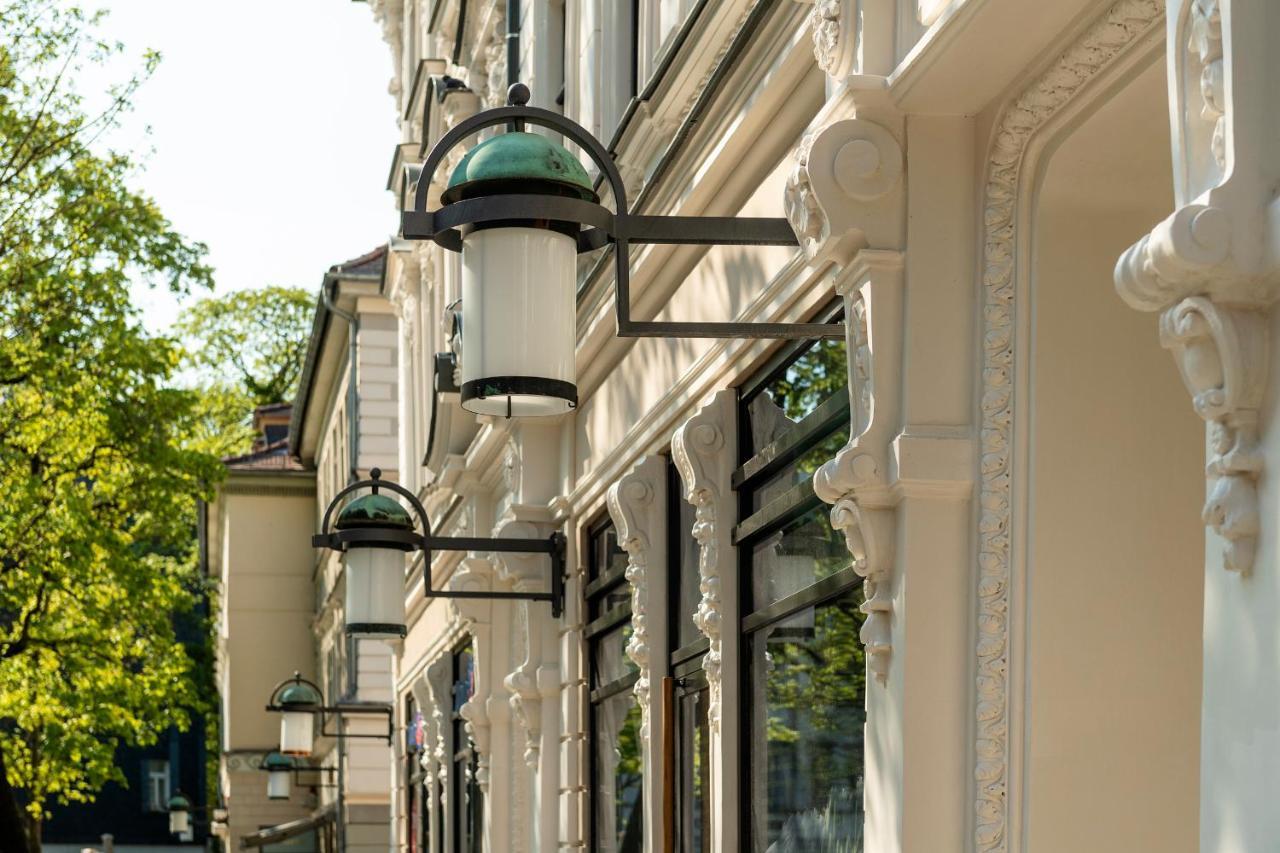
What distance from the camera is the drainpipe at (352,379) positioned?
3494 centimetres

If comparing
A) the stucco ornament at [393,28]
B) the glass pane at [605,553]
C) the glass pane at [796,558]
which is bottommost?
the glass pane at [796,558]

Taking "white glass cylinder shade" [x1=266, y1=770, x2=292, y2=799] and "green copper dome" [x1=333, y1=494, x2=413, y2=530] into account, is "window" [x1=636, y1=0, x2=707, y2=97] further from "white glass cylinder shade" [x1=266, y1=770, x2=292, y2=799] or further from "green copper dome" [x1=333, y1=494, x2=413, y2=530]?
"white glass cylinder shade" [x1=266, y1=770, x2=292, y2=799]

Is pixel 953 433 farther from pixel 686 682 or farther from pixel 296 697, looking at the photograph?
pixel 296 697

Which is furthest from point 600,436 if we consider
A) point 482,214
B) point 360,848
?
point 360,848

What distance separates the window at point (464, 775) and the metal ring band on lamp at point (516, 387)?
1178 centimetres

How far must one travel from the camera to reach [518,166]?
19.0ft

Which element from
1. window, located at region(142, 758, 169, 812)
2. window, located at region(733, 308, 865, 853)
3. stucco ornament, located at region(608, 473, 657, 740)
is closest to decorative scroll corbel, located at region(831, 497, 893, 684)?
window, located at region(733, 308, 865, 853)

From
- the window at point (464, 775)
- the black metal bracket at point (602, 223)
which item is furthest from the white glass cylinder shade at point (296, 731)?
the black metal bracket at point (602, 223)

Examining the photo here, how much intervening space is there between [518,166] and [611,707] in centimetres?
655

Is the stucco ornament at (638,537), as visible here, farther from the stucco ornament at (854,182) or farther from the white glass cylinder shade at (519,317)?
the stucco ornament at (854,182)

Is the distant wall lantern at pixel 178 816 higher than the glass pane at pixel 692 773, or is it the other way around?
the glass pane at pixel 692 773

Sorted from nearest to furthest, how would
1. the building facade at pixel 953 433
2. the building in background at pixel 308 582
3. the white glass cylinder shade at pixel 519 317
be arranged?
the building facade at pixel 953 433
the white glass cylinder shade at pixel 519 317
the building in background at pixel 308 582

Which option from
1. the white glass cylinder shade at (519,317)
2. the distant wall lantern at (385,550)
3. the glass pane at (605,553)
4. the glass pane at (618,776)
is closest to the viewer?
the white glass cylinder shade at (519,317)

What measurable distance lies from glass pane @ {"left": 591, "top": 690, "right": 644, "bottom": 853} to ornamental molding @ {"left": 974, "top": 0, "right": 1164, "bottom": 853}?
5.40 m
